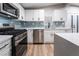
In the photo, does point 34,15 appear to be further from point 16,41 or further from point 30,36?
point 16,41

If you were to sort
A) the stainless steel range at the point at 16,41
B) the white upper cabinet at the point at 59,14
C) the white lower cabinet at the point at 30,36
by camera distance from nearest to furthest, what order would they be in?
the stainless steel range at the point at 16,41
the white upper cabinet at the point at 59,14
the white lower cabinet at the point at 30,36

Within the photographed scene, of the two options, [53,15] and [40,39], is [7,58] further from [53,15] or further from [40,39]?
[53,15]

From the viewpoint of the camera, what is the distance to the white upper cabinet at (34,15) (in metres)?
4.07

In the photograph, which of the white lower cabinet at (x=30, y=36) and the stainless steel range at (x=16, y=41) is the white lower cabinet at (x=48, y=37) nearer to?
the white lower cabinet at (x=30, y=36)

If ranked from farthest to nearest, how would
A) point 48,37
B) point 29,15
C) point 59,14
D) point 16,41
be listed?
1. point 29,15
2. point 59,14
3. point 48,37
4. point 16,41

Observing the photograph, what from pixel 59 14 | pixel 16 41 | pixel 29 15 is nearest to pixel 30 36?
pixel 29 15

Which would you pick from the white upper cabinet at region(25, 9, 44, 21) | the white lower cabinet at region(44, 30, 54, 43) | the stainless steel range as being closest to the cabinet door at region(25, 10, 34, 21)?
the white upper cabinet at region(25, 9, 44, 21)

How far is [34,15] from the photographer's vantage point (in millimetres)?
4270

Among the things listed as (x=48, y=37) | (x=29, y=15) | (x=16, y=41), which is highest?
(x=29, y=15)

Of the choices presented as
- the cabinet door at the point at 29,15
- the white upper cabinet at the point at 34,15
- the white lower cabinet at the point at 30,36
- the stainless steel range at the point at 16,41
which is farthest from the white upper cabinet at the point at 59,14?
the stainless steel range at the point at 16,41

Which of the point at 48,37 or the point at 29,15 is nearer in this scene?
the point at 48,37

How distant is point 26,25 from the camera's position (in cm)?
426

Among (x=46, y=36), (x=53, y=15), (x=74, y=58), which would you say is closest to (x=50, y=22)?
(x=53, y=15)

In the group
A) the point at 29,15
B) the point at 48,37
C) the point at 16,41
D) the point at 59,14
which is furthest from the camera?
the point at 29,15
